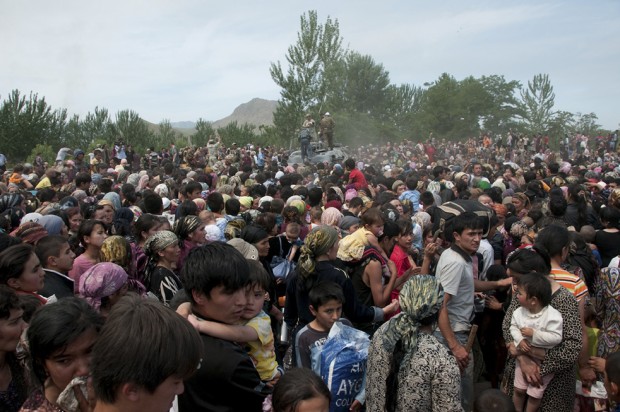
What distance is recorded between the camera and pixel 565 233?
4.41 metres

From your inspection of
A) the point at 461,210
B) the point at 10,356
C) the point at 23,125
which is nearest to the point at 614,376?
the point at 10,356

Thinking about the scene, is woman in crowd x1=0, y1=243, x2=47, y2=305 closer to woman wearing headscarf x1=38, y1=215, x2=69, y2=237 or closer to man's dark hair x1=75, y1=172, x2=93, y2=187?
Result: woman wearing headscarf x1=38, y1=215, x2=69, y2=237

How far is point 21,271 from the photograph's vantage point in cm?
365

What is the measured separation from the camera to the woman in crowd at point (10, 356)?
2532 mm

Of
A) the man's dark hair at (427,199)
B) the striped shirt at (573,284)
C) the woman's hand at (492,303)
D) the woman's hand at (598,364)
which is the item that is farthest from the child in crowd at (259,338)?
the man's dark hair at (427,199)

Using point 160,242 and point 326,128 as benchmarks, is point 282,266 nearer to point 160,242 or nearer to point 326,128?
point 160,242

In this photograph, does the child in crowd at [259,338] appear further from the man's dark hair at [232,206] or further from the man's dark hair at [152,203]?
the man's dark hair at [232,206]

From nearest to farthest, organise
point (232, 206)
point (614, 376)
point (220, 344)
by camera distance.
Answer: point (220, 344)
point (614, 376)
point (232, 206)

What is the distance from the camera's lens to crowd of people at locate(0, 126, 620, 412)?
2.07m

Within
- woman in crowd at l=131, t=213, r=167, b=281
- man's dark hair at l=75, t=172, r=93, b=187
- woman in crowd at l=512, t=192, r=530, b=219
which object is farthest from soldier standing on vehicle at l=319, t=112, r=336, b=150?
woman in crowd at l=131, t=213, r=167, b=281

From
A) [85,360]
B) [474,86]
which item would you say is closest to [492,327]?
[85,360]

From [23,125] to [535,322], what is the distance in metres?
45.3

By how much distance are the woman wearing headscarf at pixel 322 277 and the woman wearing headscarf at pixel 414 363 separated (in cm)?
96

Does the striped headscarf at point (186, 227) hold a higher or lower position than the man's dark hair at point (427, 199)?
higher
